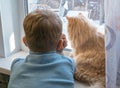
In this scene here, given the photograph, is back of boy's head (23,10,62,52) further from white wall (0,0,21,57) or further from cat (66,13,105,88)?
white wall (0,0,21,57)

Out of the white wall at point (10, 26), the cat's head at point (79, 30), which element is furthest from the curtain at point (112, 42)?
the white wall at point (10, 26)

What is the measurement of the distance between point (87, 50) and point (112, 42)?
0.79ft

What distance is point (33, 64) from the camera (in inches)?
34.4

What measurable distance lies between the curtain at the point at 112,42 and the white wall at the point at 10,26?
72 centimetres

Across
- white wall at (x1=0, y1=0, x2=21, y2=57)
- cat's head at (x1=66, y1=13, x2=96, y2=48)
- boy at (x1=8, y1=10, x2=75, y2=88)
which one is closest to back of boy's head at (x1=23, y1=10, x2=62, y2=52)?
boy at (x1=8, y1=10, x2=75, y2=88)

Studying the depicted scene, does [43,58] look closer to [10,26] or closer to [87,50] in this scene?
[87,50]

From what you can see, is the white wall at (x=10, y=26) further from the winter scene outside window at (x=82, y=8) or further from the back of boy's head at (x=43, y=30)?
the back of boy's head at (x=43, y=30)

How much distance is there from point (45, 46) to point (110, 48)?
0.26 m

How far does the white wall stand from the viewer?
1.31 meters

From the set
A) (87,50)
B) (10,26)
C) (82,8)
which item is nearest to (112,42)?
(87,50)

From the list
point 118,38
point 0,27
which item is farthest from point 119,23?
point 0,27

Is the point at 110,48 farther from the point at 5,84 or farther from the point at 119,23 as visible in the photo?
the point at 5,84

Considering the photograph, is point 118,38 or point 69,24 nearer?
point 118,38

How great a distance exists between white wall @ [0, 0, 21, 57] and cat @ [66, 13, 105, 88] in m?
0.45
